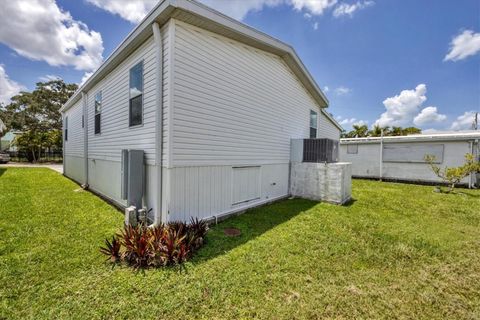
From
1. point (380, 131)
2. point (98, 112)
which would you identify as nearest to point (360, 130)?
point (380, 131)

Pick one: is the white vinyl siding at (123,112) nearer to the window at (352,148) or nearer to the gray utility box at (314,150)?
the gray utility box at (314,150)

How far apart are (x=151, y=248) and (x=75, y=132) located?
10443mm

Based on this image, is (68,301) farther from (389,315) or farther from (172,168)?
(389,315)

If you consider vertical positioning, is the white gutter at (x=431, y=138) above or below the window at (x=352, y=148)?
above

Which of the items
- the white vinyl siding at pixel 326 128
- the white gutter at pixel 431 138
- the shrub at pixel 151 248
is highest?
the white vinyl siding at pixel 326 128

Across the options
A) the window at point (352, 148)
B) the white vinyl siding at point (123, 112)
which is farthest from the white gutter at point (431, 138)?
the white vinyl siding at point (123, 112)

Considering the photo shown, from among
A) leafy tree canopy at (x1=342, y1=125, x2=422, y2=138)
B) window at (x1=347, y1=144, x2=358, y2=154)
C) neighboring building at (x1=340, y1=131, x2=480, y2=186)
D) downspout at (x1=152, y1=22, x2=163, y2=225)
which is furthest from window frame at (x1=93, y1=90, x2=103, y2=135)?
leafy tree canopy at (x1=342, y1=125, x2=422, y2=138)

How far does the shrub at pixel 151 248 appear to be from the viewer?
326cm

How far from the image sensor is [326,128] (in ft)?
38.5

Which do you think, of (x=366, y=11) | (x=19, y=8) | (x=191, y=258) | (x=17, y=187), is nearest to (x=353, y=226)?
(x=191, y=258)

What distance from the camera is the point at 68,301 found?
243cm

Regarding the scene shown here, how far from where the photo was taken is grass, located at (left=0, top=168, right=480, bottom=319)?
2.44 metres

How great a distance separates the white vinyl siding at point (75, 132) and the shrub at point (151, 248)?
27.3 feet

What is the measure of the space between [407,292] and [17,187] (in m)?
12.8
